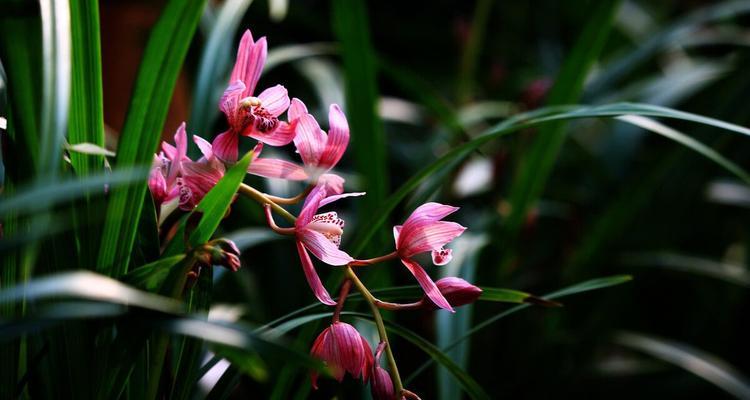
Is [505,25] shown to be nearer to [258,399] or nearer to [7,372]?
[258,399]

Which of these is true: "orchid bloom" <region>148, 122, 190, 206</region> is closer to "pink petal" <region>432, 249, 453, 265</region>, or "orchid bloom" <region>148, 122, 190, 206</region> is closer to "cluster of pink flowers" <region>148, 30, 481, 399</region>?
"cluster of pink flowers" <region>148, 30, 481, 399</region>

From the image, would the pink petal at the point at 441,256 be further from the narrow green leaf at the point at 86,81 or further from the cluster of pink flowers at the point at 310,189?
the narrow green leaf at the point at 86,81

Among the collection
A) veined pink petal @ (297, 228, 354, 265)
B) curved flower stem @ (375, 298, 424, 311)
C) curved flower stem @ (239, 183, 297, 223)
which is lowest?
curved flower stem @ (375, 298, 424, 311)

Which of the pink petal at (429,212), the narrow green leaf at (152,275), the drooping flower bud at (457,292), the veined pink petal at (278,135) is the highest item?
the veined pink petal at (278,135)

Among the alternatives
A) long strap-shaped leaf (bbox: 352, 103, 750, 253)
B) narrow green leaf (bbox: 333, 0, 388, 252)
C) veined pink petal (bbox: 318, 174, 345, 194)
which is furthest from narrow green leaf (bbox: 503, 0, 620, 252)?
veined pink petal (bbox: 318, 174, 345, 194)

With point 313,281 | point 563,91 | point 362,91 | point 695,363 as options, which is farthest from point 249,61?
point 695,363

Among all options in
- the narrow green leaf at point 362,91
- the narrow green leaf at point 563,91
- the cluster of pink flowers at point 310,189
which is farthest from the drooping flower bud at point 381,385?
the narrow green leaf at point 563,91
